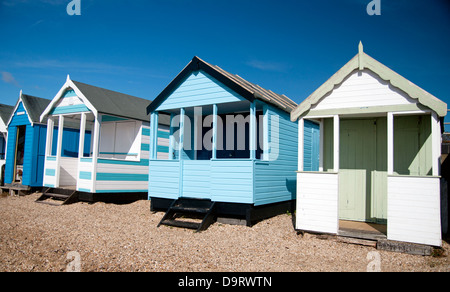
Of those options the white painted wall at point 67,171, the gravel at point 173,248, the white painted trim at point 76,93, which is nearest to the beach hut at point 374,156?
the gravel at point 173,248

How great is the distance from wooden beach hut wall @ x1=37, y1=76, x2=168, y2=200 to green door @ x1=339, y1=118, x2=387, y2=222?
7189 mm

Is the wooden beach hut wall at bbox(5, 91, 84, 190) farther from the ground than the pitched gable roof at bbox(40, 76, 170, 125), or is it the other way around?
the pitched gable roof at bbox(40, 76, 170, 125)

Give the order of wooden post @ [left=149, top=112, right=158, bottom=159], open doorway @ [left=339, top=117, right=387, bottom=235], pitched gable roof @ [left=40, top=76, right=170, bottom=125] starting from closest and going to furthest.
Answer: open doorway @ [left=339, top=117, right=387, bottom=235] < wooden post @ [left=149, top=112, right=158, bottom=159] < pitched gable roof @ [left=40, top=76, right=170, bottom=125]

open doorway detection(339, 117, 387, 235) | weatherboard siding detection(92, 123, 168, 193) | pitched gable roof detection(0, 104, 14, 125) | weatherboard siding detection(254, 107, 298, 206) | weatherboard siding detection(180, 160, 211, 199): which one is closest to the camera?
open doorway detection(339, 117, 387, 235)

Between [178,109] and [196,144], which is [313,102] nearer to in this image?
[178,109]

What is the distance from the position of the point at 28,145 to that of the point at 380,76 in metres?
13.2

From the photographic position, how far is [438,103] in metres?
5.93

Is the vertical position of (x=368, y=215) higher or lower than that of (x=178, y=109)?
lower

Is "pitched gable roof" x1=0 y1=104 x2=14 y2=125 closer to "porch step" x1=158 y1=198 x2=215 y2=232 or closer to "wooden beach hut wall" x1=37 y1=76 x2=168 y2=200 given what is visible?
"wooden beach hut wall" x1=37 y1=76 x2=168 y2=200

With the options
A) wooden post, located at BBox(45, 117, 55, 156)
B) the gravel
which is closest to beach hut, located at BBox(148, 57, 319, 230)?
the gravel

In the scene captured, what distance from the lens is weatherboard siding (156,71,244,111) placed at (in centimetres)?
865
